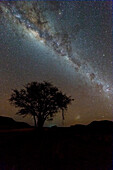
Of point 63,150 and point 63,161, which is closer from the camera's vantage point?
point 63,161

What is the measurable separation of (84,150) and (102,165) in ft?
2.91

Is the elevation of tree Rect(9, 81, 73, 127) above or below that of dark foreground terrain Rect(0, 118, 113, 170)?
above

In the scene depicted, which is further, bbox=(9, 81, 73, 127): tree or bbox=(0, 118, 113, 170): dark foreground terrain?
bbox=(9, 81, 73, 127): tree

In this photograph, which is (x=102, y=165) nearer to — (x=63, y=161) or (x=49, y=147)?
(x=63, y=161)

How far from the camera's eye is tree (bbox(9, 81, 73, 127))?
2755cm

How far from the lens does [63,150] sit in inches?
225

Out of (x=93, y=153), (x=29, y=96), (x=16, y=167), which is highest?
(x=29, y=96)

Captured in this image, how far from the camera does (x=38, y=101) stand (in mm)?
27625

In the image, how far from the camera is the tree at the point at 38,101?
2755 cm

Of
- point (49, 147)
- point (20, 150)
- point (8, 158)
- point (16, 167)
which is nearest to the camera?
point (16, 167)

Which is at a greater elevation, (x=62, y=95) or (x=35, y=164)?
(x=62, y=95)

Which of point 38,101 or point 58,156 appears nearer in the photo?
point 58,156

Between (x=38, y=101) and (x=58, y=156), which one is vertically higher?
(x=38, y=101)

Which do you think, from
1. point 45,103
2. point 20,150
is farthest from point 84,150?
point 45,103
